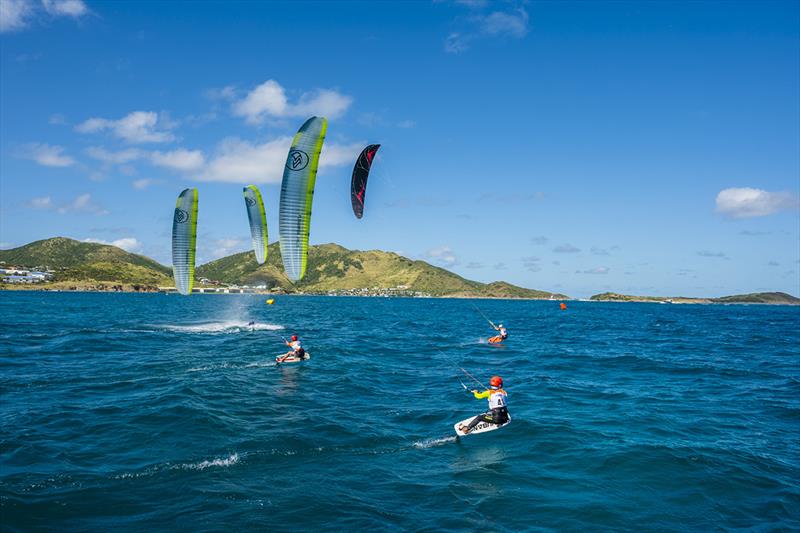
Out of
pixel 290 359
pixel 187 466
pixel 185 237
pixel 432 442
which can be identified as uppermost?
pixel 185 237

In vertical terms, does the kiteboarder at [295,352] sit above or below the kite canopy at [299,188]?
below

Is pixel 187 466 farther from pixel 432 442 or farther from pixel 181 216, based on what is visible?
pixel 181 216

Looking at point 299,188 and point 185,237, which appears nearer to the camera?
point 299,188

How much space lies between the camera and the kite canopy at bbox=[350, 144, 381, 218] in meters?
29.9

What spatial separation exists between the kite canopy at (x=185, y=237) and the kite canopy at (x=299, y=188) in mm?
14528

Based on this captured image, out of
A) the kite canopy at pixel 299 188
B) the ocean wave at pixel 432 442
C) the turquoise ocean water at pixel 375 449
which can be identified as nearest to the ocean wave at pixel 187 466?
the turquoise ocean water at pixel 375 449

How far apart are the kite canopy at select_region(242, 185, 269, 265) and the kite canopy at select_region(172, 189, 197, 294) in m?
4.61

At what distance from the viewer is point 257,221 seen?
39344mm

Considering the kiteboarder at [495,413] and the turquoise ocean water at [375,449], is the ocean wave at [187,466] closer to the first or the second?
the turquoise ocean water at [375,449]

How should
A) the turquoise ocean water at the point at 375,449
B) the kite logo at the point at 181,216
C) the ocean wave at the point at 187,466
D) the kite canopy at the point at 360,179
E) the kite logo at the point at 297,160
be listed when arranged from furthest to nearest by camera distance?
the kite logo at the point at 181,216
the kite canopy at the point at 360,179
the kite logo at the point at 297,160
the ocean wave at the point at 187,466
the turquoise ocean water at the point at 375,449

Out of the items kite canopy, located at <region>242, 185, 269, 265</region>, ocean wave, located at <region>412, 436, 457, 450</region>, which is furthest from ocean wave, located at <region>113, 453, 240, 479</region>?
kite canopy, located at <region>242, 185, 269, 265</region>

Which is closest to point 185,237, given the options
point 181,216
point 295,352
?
point 181,216

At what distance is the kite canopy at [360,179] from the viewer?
29.9m

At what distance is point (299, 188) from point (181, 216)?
52.2 feet
